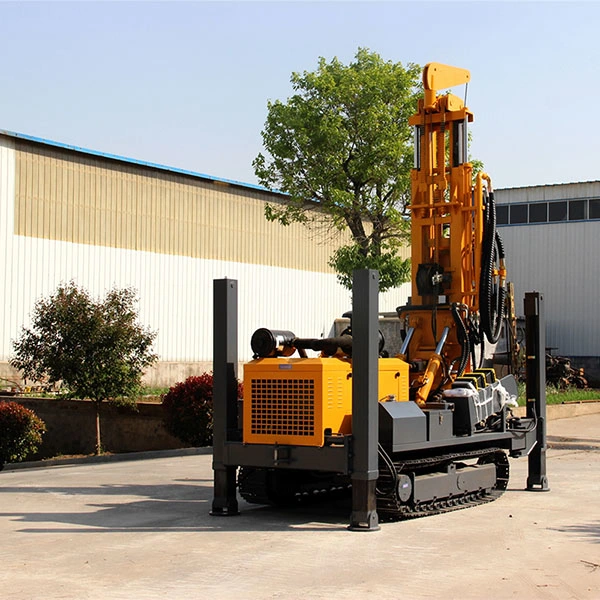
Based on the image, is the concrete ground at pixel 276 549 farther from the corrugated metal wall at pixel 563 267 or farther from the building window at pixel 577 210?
the building window at pixel 577 210

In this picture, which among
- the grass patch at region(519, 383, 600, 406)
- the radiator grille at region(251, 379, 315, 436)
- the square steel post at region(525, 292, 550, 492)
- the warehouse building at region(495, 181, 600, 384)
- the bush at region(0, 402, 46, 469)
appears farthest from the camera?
the warehouse building at region(495, 181, 600, 384)

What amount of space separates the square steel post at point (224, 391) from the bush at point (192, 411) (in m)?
8.96

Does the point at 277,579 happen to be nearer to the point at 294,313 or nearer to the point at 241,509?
the point at 241,509

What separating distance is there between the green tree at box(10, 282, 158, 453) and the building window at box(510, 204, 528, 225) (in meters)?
28.0

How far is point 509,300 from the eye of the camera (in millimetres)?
13867

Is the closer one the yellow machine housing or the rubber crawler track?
the yellow machine housing

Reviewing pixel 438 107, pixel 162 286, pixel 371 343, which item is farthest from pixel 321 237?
pixel 371 343

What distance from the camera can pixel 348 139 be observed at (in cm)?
2506

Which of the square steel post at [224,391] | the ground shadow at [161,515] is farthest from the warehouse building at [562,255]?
the square steel post at [224,391]

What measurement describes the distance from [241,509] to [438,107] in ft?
20.2

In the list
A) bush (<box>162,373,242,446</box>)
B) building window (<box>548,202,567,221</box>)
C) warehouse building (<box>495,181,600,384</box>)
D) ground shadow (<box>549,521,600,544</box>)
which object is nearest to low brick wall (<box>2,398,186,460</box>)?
bush (<box>162,373,242,446</box>)

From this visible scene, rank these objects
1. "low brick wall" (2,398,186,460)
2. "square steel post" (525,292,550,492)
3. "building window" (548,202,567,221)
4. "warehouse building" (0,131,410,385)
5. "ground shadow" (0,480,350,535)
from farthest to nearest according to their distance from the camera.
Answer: "building window" (548,202,567,221)
"warehouse building" (0,131,410,385)
"low brick wall" (2,398,186,460)
"square steel post" (525,292,550,492)
"ground shadow" (0,480,350,535)

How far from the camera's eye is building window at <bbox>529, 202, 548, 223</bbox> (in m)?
45.4

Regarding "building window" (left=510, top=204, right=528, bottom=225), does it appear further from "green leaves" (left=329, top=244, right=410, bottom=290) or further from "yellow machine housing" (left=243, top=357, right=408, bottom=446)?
"yellow machine housing" (left=243, top=357, right=408, bottom=446)
